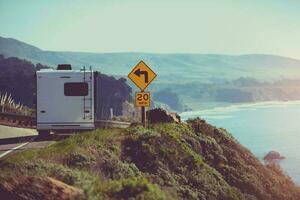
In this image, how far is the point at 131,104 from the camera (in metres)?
157

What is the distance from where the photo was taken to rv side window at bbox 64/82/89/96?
22219 millimetres

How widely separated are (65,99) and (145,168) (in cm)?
861

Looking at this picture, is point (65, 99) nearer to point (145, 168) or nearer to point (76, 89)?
point (76, 89)

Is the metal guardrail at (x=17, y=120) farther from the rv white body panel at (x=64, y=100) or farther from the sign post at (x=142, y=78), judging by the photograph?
the sign post at (x=142, y=78)

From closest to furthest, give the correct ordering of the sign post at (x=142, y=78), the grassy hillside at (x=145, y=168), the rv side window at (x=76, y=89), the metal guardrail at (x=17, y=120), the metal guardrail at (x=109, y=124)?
the grassy hillside at (x=145, y=168)
the sign post at (x=142, y=78)
the rv side window at (x=76, y=89)
the metal guardrail at (x=109, y=124)
the metal guardrail at (x=17, y=120)

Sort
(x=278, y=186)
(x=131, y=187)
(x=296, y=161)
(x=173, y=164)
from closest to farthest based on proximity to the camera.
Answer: (x=131, y=187) < (x=173, y=164) < (x=278, y=186) < (x=296, y=161)

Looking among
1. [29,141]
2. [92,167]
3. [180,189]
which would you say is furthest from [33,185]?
[29,141]

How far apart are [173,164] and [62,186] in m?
6.68

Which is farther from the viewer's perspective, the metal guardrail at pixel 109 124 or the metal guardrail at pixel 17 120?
the metal guardrail at pixel 17 120

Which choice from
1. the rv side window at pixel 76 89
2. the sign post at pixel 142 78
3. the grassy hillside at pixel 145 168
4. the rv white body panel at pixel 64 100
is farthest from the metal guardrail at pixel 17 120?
the sign post at pixel 142 78

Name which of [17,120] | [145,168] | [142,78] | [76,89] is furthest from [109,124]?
[17,120]

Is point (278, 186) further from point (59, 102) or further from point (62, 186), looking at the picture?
point (62, 186)

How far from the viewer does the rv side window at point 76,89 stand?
72.9 ft

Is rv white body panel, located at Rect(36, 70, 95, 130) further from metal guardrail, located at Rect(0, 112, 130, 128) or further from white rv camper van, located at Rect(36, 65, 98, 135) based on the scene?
metal guardrail, located at Rect(0, 112, 130, 128)
